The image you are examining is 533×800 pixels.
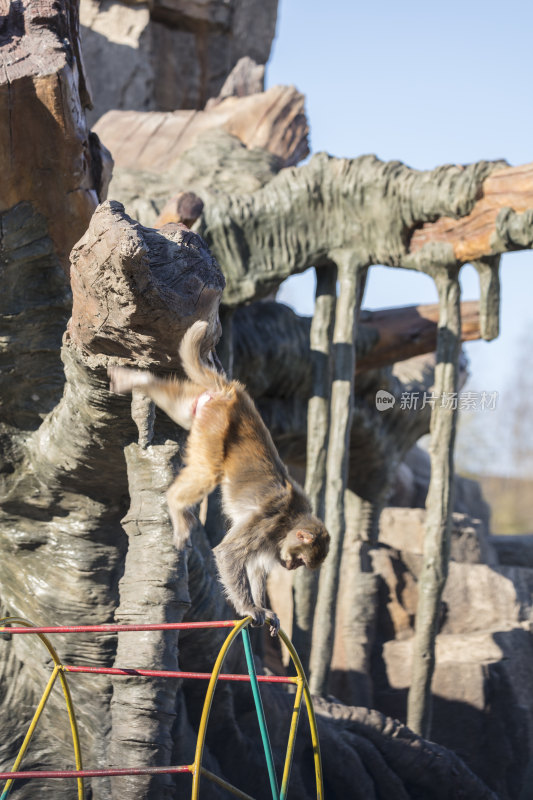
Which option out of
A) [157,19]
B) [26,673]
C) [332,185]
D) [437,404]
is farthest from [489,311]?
[157,19]

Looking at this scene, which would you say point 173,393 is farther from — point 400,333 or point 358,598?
point 358,598

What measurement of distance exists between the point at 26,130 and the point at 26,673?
8.65 feet

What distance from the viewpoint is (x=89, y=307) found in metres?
2.85

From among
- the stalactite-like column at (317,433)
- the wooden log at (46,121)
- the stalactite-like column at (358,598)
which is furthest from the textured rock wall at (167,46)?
the wooden log at (46,121)

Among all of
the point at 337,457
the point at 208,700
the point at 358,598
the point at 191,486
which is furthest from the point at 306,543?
the point at 358,598

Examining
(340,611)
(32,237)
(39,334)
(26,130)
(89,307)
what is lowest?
(340,611)

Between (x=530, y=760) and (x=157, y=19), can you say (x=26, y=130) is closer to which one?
(x=530, y=760)

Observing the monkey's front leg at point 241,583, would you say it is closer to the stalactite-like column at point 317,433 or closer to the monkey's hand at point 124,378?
the monkey's hand at point 124,378

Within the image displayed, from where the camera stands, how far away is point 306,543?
272cm

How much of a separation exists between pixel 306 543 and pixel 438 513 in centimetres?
347

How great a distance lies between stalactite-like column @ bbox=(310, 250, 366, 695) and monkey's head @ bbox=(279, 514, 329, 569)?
10.3ft

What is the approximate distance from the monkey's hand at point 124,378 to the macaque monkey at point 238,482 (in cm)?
10

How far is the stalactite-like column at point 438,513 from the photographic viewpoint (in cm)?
596

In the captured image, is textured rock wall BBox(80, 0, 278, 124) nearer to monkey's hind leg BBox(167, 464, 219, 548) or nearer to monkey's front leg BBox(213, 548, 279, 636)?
monkey's hind leg BBox(167, 464, 219, 548)
